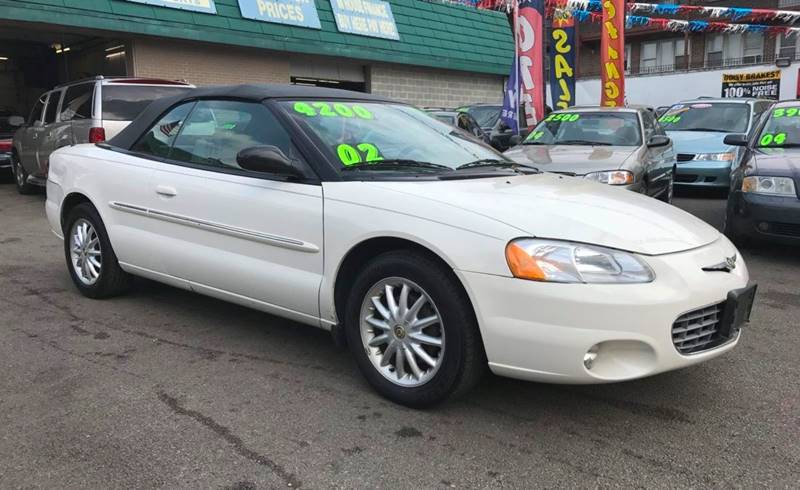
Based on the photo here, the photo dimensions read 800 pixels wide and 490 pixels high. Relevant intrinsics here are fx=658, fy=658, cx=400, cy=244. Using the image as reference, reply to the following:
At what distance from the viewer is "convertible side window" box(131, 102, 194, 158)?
4312mm

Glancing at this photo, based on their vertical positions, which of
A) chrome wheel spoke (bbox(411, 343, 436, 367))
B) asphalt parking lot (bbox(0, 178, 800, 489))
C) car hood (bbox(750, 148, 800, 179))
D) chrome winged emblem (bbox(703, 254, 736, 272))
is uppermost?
car hood (bbox(750, 148, 800, 179))

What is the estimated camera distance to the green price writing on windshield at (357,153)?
3.50 m

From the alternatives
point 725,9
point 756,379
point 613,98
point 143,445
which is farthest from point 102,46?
point 725,9

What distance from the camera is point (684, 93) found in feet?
105

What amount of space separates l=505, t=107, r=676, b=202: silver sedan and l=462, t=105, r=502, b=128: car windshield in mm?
5102

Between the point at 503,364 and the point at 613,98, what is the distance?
10.9 m

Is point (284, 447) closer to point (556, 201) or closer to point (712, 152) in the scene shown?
point (556, 201)

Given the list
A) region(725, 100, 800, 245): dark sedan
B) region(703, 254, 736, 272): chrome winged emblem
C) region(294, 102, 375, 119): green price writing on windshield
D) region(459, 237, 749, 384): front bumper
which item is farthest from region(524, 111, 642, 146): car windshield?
region(459, 237, 749, 384): front bumper

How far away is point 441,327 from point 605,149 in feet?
18.0

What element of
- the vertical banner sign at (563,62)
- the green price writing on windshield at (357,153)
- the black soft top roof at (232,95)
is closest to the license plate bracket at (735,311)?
the green price writing on windshield at (357,153)

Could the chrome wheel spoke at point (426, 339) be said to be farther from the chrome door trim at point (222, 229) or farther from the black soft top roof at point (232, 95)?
the black soft top roof at point (232, 95)

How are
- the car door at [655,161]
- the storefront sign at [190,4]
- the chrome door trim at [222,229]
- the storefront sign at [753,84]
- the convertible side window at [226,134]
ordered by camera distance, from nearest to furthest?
1. the chrome door trim at [222,229]
2. the convertible side window at [226,134]
3. the car door at [655,161]
4. the storefront sign at [190,4]
5. the storefront sign at [753,84]

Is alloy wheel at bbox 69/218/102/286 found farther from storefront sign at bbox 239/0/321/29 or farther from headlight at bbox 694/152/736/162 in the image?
storefront sign at bbox 239/0/321/29

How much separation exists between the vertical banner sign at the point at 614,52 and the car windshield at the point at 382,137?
9294 millimetres
